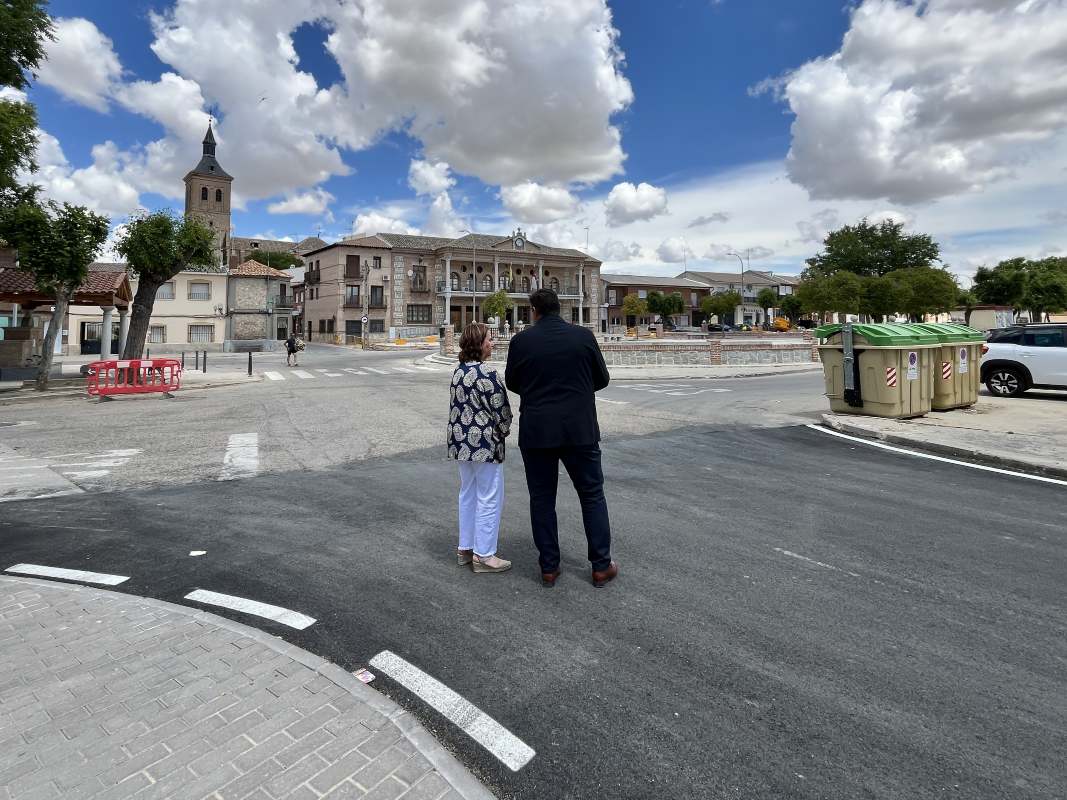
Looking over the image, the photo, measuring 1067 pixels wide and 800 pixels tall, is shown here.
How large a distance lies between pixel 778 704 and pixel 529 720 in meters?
1.07

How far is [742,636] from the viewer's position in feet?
10.6

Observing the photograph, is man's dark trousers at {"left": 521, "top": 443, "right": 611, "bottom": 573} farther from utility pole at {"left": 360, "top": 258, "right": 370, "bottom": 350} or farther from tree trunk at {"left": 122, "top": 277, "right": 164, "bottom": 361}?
utility pole at {"left": 360, "top": 258, "right": 370, "bottom": 350}

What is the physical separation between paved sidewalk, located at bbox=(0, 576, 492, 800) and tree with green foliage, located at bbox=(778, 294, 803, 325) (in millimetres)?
92249

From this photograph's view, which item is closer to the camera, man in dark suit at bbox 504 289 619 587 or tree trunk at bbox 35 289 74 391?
man in dark suit at bbox 504 289 619 587

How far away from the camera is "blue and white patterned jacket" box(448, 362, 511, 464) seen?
3986 mm

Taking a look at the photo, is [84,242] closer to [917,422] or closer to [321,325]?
[917,422]

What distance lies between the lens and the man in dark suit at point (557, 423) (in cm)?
375

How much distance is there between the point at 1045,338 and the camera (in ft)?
43.0

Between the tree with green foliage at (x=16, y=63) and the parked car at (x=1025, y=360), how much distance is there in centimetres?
2350

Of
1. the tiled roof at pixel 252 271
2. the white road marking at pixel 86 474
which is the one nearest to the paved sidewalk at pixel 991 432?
the white road marking at pixel 86 474

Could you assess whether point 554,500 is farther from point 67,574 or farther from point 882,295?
point 882,295

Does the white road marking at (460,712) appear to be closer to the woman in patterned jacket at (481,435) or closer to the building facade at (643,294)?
the woman in patterned jacket at (481,435)

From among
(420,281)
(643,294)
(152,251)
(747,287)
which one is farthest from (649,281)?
(152,251)

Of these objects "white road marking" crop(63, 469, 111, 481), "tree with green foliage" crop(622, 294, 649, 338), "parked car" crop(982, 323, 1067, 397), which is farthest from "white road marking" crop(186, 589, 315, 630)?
"tree with green foliage" crop(622, 294, 649, 338)
